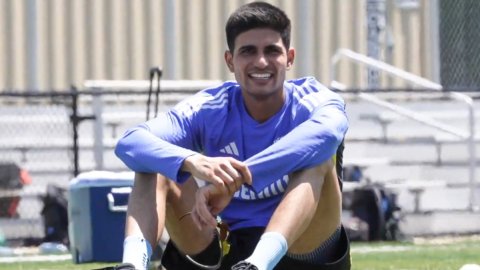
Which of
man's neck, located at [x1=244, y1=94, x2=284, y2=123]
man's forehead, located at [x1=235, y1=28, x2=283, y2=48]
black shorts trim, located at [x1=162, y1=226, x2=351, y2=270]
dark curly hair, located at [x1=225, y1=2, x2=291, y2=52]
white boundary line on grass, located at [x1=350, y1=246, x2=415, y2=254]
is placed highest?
dark curly hair, located at [x1=225, y1=2, x2=291, y2=52]

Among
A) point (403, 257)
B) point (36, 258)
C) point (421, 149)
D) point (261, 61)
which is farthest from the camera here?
point (421, 149)

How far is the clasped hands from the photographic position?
19.3 ft

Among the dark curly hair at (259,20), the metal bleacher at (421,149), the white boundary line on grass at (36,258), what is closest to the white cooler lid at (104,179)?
the white boundary line on grass at (36,258)

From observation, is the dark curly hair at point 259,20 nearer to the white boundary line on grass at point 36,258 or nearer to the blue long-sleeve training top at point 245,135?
the blue long-sleeve training top at point 245,135

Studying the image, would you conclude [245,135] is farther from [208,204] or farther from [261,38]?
[208,204]

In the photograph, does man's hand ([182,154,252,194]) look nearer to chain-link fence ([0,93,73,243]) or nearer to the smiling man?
the smiling man

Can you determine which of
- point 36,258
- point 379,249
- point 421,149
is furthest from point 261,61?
point 421,149

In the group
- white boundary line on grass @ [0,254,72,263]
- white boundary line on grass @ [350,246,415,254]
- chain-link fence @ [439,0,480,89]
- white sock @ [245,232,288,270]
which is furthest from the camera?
chain-link fence @ [439,0,480,89]

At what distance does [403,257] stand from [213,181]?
21.6 feet

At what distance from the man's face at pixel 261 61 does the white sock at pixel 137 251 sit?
2.62 feet

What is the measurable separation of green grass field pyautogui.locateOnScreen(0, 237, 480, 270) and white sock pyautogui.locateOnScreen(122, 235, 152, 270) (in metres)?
4.64

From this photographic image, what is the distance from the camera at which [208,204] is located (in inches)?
233

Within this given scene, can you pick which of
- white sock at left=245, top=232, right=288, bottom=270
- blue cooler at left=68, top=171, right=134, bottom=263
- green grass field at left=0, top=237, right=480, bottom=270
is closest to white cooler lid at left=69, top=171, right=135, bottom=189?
blue cooler at left=68, top=171, right=134, bottom=263

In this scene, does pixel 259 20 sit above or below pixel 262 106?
above
